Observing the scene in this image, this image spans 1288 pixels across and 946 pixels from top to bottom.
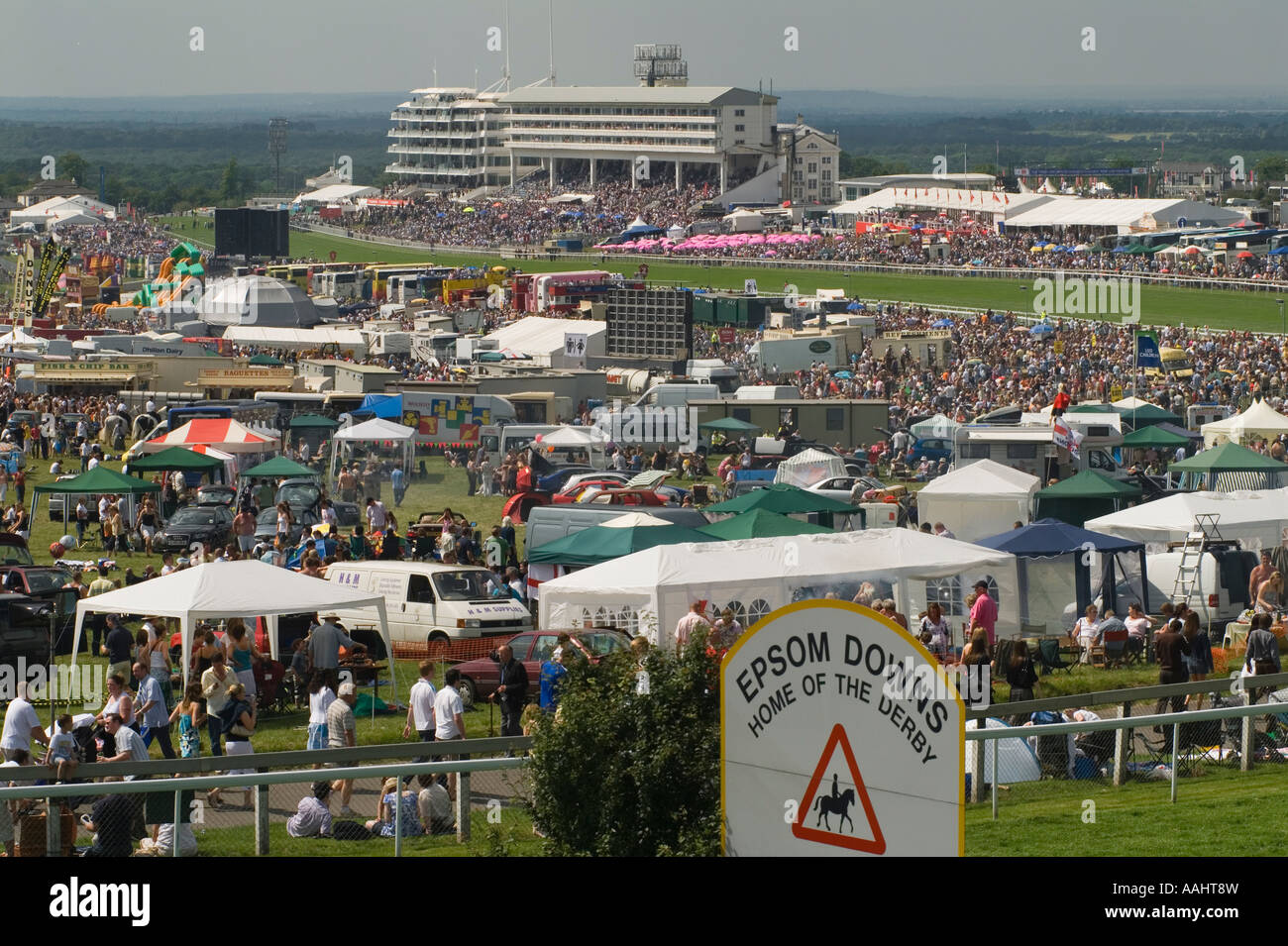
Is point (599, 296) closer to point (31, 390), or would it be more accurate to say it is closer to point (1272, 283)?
point (31, 390)

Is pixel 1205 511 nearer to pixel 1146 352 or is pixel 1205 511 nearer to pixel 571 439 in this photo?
pixel 571 439

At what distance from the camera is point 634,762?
8070mm

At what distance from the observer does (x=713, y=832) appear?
757cm

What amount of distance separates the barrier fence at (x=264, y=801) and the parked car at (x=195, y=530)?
16791mm

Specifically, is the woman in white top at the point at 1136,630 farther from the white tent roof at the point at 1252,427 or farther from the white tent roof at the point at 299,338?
the white tent roof at the point at 299,338

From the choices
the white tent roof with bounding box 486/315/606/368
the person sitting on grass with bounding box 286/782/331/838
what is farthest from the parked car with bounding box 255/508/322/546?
the white tent roof with bounding box 486/315/606/368

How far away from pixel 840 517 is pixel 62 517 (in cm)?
1406

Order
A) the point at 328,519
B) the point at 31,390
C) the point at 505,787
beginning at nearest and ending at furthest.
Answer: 1. the point at 505,787
2. the point at 328,519
3. the point at 31,390

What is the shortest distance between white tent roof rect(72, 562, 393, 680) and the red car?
1086 mm

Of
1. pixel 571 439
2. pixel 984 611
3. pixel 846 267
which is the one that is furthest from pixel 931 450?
pixel 846 267

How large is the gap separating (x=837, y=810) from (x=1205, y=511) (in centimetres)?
1678

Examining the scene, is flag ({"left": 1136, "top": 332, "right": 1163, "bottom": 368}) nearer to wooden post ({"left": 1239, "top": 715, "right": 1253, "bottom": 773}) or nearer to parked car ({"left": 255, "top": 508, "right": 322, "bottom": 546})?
parked car ({"left": 255, "top": 508, "right": 322, "bottom": 546})
